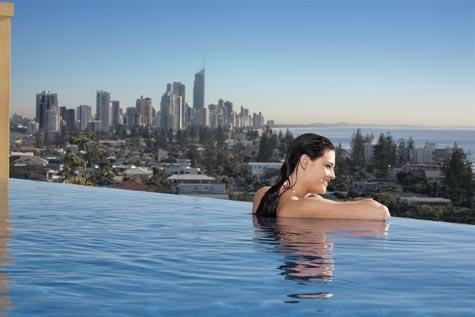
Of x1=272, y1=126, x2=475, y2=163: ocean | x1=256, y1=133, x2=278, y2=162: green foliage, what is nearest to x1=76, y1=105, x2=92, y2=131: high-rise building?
x1=256, y1=133, x2=278, y2=162: green foliage

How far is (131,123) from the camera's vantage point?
51.5m

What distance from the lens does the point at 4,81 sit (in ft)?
38.3

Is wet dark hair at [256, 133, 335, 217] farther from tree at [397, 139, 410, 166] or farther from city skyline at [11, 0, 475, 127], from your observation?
city skyline at [11, 0, 475, 127]

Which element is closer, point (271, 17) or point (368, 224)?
point (368, 224)

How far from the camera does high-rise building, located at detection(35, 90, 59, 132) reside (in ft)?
147

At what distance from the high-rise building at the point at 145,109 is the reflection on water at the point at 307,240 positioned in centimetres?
4899

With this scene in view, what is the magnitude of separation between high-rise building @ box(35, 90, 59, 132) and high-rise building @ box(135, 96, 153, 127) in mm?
8305

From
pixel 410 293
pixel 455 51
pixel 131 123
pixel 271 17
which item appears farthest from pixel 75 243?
pixel 131 123

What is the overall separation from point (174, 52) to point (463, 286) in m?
42.3

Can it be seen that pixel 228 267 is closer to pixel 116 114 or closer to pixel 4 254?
pixel 4 254

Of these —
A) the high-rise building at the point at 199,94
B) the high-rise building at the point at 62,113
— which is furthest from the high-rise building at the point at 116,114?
the high-rise building at the point at 199,94

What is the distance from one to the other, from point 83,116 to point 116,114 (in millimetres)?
4156

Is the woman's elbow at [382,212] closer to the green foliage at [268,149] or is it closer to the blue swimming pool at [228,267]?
the blue swimming pool at [228,267]

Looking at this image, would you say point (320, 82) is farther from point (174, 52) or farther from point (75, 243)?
point (75, 243)
